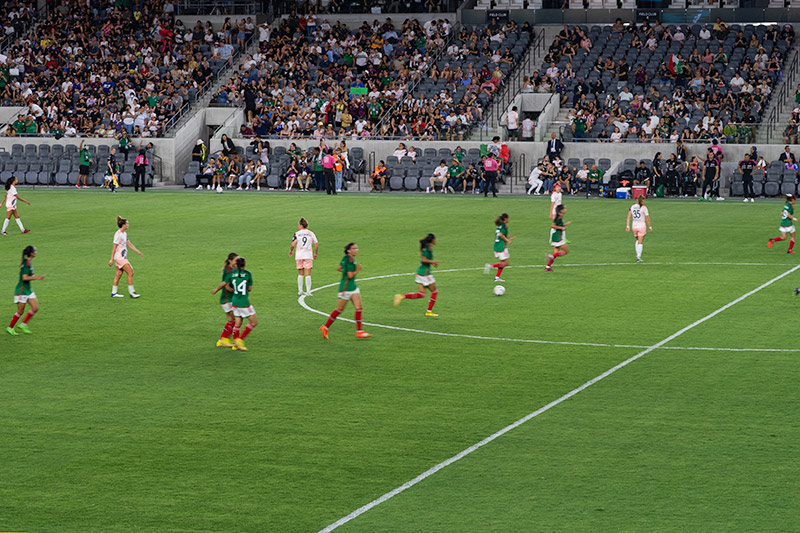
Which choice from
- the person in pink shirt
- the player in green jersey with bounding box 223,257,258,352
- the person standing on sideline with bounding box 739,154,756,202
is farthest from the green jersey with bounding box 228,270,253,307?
the person standing on sideline with bounding box 739,154,756,202

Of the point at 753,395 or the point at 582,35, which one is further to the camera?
the point at 582,35

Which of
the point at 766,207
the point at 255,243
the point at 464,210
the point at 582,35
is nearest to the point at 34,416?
the point at 255,243

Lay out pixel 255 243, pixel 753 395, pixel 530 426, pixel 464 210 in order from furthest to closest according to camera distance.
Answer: pixel 464 210, pixel 255 243, pixel 753 395, pixel 530 426

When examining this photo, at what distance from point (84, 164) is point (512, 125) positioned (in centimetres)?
2012

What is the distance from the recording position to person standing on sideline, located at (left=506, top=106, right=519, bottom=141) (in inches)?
2121

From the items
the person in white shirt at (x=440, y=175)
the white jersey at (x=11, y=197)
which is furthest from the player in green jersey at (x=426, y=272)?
the person in white shirt at (x=440, y=175)

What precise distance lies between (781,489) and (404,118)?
4569 cm

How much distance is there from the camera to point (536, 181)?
50656 millimetres

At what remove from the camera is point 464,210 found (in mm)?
43531

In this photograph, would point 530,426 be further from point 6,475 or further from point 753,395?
point 6,475

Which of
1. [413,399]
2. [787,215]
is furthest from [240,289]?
[787,215]

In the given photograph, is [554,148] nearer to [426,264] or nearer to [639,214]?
[639,214]

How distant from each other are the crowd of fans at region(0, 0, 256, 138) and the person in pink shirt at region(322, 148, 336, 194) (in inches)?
455

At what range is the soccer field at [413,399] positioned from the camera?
1172cm
